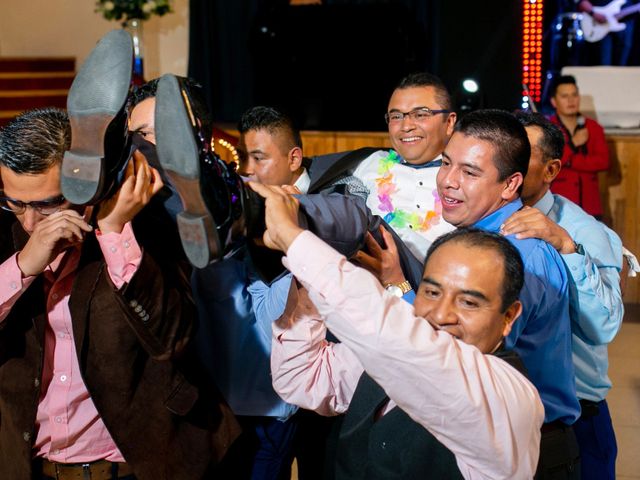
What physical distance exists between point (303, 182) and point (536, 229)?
122cm

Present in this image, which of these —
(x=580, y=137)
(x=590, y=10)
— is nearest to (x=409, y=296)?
(x=580, y=137)

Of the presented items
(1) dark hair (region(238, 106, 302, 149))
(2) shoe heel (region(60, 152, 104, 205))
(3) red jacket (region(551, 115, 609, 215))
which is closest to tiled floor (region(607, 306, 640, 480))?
(3) red jacket (region(551, 115, 609, 215))

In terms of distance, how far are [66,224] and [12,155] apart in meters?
0.20

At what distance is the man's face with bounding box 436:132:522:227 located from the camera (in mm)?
1994

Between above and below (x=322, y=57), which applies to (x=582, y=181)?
below

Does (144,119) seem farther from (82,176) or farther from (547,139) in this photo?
(547,139)

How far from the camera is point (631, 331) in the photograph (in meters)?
5.10

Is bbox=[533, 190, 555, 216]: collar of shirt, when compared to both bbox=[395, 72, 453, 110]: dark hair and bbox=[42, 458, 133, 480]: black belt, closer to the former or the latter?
bbox=[395, 72, 453, 110]: dark hair

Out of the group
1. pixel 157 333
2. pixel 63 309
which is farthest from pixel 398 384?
pixel 63 309

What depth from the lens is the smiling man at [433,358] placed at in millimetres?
1354

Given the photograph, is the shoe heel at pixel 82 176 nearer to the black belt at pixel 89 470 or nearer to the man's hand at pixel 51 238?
the man's hand at pixel 51 238

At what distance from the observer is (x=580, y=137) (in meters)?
5.33

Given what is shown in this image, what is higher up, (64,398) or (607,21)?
(607,21)

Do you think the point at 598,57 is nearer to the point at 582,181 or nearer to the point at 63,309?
the point at 582,181
